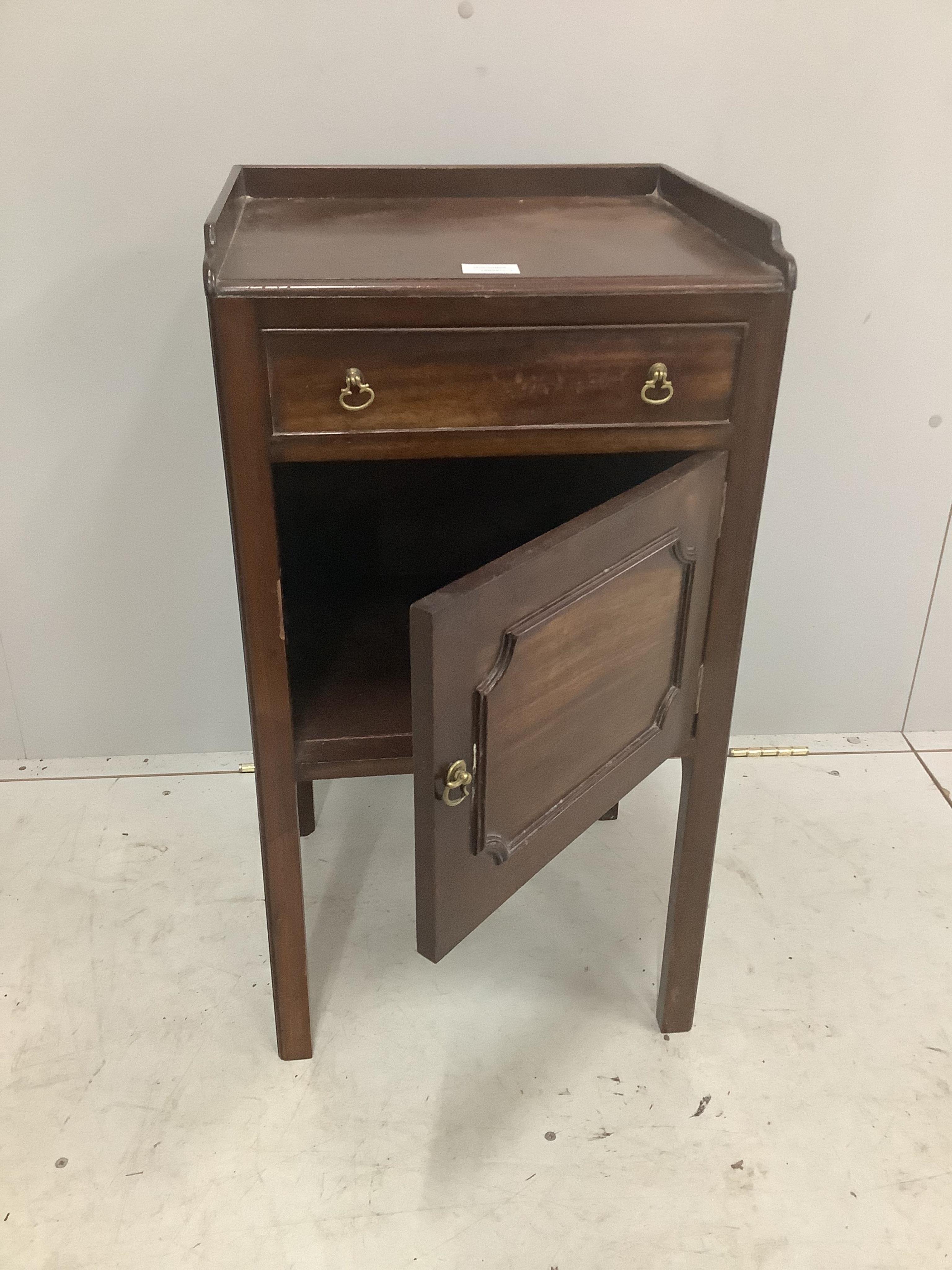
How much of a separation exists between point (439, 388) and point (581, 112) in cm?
70

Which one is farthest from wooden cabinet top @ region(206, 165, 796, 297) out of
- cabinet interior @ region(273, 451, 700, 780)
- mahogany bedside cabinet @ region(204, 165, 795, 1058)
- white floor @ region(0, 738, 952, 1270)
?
white floor @ region(0, 738, 952, 1270)

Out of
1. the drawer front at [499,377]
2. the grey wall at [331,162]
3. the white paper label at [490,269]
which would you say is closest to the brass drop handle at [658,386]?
the drawer front at [499,377]

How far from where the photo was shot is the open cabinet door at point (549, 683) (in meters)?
0.84

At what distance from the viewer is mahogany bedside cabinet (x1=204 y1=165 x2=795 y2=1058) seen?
2.95 ft

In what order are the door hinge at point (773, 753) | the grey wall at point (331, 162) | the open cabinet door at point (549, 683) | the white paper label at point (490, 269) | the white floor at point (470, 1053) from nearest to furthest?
the open cabinet door at point (549, 683)
the white paper label at point (490, 269)
the white floor at point (470, 1053)
the grey wall at point (331, 162)
the door hinge at point (773, 753)

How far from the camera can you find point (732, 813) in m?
1.76

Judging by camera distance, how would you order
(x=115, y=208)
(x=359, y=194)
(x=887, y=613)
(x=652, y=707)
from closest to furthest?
(x=652, y=707)
(x=359, y=194)
(x=115, y=208)
(x=887, y=613)

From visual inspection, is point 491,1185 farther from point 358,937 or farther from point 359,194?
point 359,194

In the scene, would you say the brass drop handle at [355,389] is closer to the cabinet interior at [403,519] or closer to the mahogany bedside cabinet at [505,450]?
the mahogany bedside cabinet at [505,450]

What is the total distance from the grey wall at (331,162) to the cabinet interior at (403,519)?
0.22 m

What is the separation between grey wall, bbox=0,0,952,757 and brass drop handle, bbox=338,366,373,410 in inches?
25.3

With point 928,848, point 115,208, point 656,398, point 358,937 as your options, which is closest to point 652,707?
point 656,398

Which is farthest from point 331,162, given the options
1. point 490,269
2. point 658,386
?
point 658,386

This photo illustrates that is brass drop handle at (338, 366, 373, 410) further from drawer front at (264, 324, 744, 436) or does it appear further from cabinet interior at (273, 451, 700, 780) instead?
cabinet interior at (273, 451, 700, 780)
